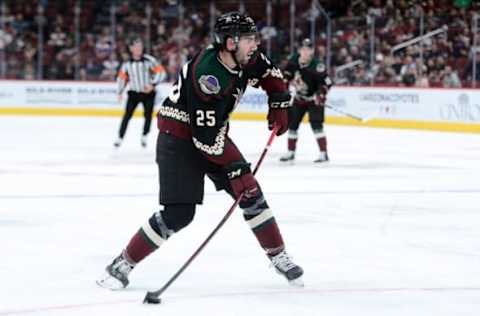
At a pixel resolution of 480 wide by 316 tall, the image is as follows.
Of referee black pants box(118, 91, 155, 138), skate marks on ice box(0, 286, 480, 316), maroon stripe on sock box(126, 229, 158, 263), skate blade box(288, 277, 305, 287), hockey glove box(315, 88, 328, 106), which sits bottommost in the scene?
skate marks on ice box(0, 286, 480, 316)

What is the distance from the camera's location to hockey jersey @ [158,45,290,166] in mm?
3891

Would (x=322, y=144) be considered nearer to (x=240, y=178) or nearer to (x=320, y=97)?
(x=320, y=97)

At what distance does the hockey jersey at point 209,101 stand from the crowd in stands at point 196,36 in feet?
38.7

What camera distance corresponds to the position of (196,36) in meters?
19.9

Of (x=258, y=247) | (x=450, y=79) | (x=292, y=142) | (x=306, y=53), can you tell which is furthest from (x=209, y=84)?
(x=450, y=79)

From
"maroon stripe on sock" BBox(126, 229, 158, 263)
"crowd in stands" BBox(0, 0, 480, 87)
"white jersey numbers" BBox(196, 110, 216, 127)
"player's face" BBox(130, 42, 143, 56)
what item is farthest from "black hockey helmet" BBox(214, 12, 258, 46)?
"crowd in stands" BBox(0, 0, 480, 87)

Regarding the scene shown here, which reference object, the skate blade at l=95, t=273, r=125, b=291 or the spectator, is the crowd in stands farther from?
the skate blade at l=95, t=273, r=125, b=291

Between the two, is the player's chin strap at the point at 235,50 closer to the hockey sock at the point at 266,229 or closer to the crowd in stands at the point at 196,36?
the hockey sock at the point at 266,229

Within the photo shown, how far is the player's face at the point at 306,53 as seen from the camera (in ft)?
34.4

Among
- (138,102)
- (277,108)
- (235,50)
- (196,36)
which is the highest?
(196,36)

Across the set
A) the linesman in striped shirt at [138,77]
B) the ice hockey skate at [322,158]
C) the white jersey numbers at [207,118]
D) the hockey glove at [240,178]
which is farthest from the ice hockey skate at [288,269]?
the linesman in striped shirt at [138,77]

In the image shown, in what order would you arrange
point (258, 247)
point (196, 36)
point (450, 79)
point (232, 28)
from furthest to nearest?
1. point (196, 36)
2. point (450, 79)
3. point (258, 247)
4. point (232, 28)

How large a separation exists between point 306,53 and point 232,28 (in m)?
6.63

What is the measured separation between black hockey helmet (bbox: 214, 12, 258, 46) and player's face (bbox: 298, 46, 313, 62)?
6512mm
